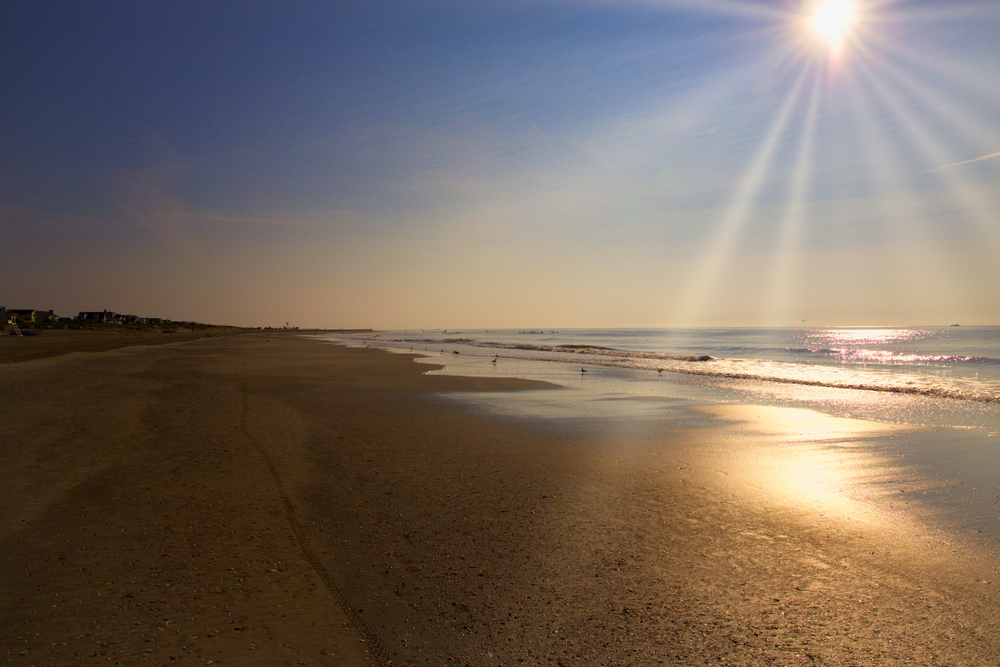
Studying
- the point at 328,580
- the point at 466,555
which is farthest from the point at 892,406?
the point at 328,580

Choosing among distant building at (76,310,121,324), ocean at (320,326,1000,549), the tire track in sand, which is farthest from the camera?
distant building at (76,310,121,324)

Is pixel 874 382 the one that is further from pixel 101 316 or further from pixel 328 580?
pixel 101 316

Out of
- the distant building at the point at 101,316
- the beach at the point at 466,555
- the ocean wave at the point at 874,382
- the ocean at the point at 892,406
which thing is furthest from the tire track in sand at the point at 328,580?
the distant building at the point at 101,316

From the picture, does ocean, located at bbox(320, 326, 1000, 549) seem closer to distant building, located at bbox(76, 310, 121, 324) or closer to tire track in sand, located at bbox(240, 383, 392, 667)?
tire track in sand, located at bbox(240, 383, 392, 667)

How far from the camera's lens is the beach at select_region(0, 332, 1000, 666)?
4.40 meters

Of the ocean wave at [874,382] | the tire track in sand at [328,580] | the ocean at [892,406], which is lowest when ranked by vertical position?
the tire track in sand at [328,580]

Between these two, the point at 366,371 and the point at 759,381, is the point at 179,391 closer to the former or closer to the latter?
the point at 366,371

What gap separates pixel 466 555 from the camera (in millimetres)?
6152

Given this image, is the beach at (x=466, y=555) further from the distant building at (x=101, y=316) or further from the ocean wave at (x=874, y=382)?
the distant building at (x=101, y=316)

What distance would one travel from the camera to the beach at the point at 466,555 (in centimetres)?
440

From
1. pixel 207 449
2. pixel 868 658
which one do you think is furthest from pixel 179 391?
pixel 868 658

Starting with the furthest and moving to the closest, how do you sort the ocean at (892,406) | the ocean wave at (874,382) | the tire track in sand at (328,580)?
the ocean wave at (874,382)
the ocean at (892,406)
the tire track in sand at (328,580)

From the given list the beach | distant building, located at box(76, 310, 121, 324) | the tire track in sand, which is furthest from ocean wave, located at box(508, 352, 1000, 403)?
distant building, located at box(76, 310, 121, 324)

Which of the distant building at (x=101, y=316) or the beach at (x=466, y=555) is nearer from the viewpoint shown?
the beach at (x=466, y=555)
